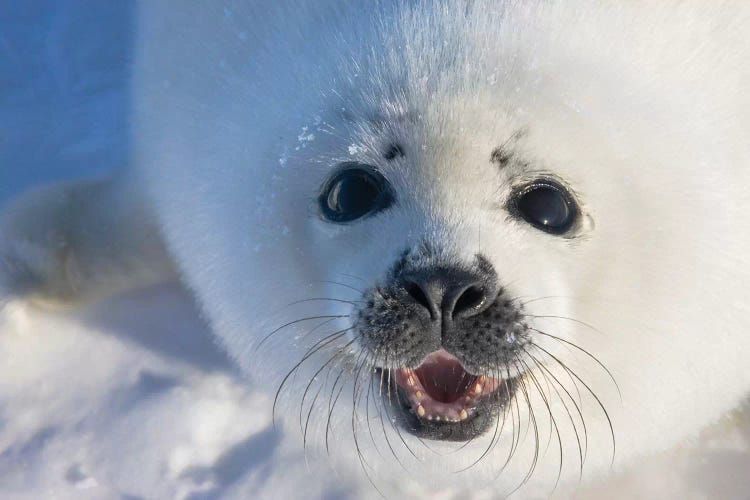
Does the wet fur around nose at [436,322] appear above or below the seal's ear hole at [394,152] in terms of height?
below

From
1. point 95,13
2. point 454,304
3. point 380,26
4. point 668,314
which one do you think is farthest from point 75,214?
point 668,314

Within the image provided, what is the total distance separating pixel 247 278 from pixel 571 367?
34.9 inches

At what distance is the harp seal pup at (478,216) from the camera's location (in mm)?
1747

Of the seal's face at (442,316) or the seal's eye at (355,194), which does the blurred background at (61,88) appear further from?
the seal's face at (442,316)

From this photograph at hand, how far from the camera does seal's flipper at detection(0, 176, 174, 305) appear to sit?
9.62 feet

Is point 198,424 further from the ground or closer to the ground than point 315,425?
further from the ground

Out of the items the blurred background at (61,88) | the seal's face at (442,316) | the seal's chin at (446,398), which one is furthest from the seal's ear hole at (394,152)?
the blurred background at (61,88)

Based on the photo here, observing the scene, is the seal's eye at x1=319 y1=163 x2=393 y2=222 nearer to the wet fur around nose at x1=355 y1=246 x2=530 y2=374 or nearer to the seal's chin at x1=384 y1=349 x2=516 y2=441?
the wet fur around nose at x1=355 y1=246 x2=530 y2=374

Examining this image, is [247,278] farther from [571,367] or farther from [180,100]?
[571,367]

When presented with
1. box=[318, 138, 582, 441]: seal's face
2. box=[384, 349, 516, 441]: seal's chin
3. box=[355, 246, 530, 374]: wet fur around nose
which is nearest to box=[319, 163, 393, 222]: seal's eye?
box=[318, 138, 582, 441]: seal's face

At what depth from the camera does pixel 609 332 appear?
1.93 metres

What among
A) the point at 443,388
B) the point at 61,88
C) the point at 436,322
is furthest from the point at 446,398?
the point at 61,88

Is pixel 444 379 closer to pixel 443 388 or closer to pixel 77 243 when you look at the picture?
pixel 443 388

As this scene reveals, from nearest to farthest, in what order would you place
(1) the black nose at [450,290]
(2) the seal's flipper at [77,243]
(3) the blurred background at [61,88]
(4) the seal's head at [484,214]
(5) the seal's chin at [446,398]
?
(1) the black nose at [450,290] < (4) the seal's head at [484,214] < (5) the seal's chin at [446,398] < (2) the seal's flipper at [77,243] < (3) the blurred background at [61,88]
